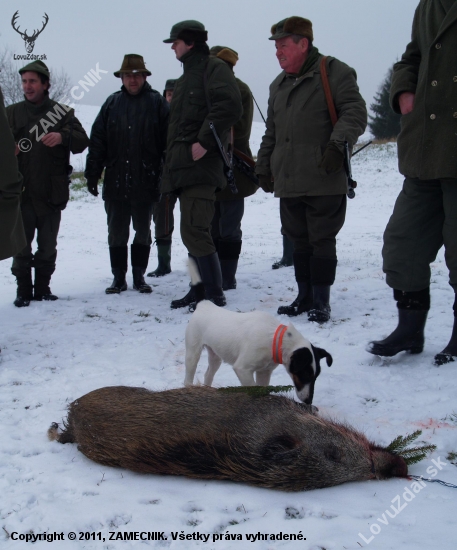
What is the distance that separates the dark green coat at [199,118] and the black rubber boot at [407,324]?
2.47 meters

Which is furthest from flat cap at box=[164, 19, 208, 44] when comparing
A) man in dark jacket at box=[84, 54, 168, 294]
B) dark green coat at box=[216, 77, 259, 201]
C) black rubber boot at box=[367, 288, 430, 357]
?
black rubber boot at box=[367, 288, 430, 357]

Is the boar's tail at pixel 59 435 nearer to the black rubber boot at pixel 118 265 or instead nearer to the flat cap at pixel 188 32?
the black rubber boot at pixel 118 265

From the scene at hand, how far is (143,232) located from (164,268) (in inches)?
53.1

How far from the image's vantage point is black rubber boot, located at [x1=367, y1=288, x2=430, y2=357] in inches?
161

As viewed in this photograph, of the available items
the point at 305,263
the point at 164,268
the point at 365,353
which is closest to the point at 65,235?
the point at 164,268

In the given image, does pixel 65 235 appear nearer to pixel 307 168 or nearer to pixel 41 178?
pixel 41 178

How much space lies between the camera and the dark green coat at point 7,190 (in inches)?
158

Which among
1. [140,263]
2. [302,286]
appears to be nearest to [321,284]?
[302,286]

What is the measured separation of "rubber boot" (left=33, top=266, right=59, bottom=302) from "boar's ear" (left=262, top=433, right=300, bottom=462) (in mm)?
4440

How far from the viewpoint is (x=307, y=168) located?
515 cm

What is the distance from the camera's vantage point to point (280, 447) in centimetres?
260

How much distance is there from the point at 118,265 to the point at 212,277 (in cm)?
151

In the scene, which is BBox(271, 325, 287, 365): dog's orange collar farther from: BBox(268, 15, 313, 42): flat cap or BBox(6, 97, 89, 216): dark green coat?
BBox(6, 97, 89, 216): dark green coat
